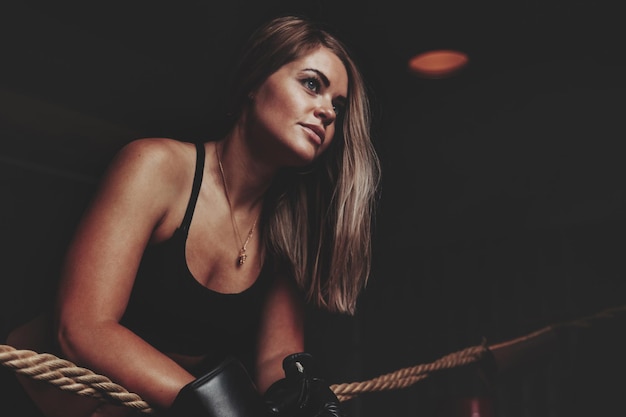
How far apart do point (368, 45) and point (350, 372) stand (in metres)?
0.96

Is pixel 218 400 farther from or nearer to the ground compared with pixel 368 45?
nearer to the ground

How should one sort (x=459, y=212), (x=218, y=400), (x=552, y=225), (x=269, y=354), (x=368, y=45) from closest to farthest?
(x=218, y=400) < (x=269, y=354) < (x=368, y=45) < (x=552, y=225) < (x=459, y=212)

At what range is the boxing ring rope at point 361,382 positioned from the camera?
77 centimetres

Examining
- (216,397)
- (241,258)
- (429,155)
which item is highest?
(429,155)

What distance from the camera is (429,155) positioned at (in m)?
2.15

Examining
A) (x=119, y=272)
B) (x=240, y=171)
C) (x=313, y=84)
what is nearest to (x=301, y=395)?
(x=119, y=272)

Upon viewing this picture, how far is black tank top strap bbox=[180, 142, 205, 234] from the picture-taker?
1076 millimetres

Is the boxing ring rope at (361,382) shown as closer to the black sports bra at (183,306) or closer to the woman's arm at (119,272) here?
the woman's arm at (119,272)

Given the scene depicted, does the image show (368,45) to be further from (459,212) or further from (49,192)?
(49,192)

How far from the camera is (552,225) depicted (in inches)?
80.7

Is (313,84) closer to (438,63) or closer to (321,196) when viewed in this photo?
(321,196)

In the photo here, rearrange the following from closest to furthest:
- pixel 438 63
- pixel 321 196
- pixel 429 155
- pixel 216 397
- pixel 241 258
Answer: pixel 216 397, pixel 241 258, pixel 321 196, pixel 438 63, pixel 429 155

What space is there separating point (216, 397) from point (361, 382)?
515 millimetres

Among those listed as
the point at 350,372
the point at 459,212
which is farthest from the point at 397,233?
the point at 350,372
